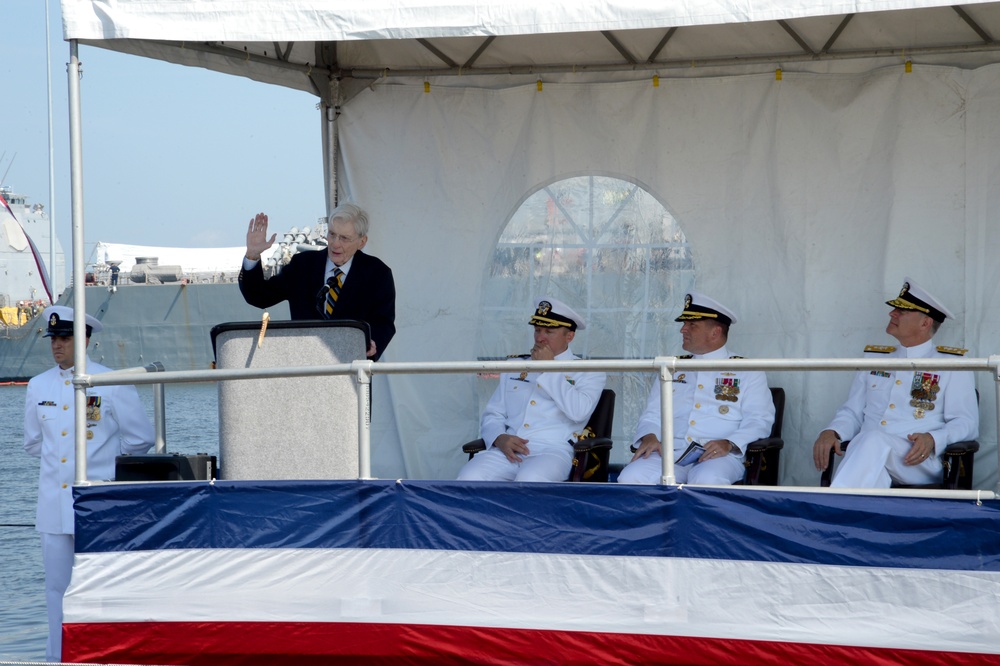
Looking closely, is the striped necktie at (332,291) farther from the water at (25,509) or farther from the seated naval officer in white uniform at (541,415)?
the water at (25,509)

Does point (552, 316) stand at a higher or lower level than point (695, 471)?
higher

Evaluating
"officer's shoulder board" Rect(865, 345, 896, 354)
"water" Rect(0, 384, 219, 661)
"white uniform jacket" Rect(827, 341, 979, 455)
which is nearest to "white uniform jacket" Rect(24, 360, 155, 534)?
"water" Rect(0, 384, 219, 661)

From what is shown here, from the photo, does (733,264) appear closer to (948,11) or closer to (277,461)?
(948,11)

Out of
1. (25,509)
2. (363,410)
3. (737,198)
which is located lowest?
(25,509)

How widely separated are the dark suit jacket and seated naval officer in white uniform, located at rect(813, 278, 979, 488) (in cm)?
202

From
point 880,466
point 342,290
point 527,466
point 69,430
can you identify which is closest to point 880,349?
point 880,466

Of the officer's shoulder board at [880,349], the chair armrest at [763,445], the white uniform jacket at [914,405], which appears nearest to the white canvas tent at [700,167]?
the officer's shoulder board at [880,349]

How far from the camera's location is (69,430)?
211 inches

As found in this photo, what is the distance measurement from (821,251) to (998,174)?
3.05ft

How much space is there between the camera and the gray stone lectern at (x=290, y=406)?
14.9ft

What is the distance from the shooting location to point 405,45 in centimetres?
657

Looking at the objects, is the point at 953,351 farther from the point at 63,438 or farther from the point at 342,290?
the point at 63,438

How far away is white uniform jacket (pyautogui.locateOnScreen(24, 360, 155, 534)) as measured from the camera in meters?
5.32

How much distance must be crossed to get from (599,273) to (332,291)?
1854mm
